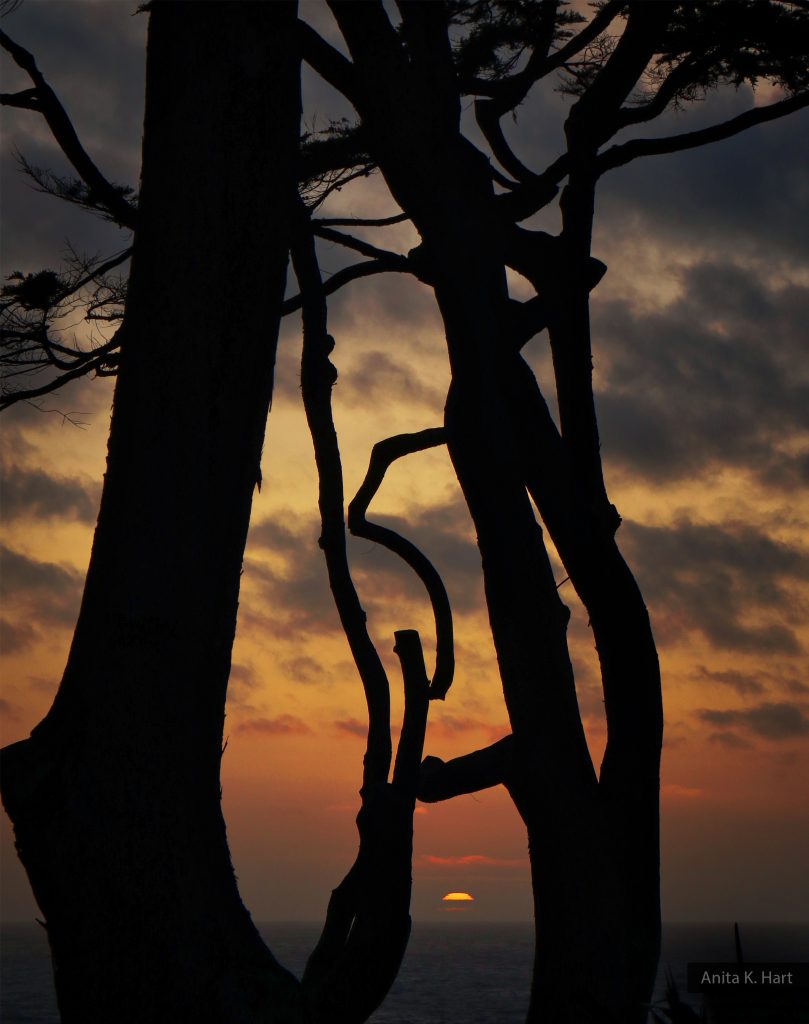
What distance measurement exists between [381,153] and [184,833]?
3645 mm

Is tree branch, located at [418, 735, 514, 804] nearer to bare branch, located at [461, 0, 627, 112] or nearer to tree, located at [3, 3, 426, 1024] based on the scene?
tree, located at [3, 3, 426, 1024]

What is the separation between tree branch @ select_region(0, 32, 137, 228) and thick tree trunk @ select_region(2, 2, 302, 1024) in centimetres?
242

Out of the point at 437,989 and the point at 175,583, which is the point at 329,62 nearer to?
the point at 175,583

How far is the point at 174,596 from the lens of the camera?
3.24 m

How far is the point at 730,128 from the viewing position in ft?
21.7

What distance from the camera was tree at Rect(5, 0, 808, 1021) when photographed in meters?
5.23

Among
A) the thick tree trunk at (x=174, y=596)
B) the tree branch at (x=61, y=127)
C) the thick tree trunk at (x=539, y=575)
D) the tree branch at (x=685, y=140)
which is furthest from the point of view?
the tree branch at (x=685, y=140)

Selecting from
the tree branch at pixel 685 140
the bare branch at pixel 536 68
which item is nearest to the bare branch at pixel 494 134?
the bare branch at pixel 536 68

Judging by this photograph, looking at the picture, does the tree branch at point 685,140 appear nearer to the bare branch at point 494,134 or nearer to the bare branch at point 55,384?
the bare branch at point 494,134

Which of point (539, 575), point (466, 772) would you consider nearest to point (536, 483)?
point (539, 575)

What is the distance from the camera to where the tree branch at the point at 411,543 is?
548cm

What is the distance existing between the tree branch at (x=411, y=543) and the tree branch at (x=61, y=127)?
183 centimetres

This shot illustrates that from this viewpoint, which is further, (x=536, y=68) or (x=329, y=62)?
(x=536, y=68)

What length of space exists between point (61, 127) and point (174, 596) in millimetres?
3604
